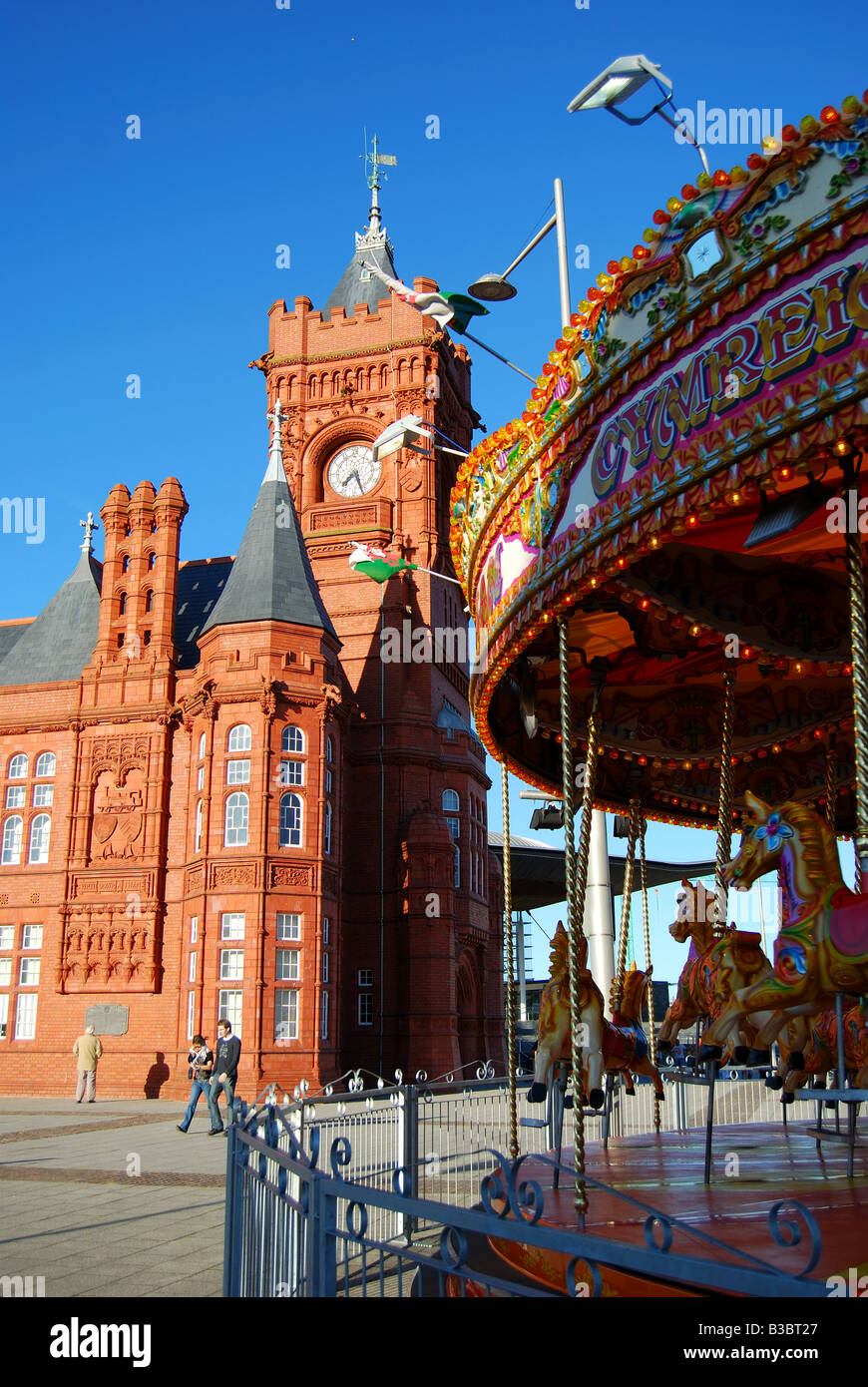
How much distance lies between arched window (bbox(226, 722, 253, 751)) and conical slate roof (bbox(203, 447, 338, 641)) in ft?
9.34

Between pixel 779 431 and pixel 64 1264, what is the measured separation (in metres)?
7.62

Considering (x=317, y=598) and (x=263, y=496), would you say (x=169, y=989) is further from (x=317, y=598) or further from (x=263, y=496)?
(x=263, y=496)

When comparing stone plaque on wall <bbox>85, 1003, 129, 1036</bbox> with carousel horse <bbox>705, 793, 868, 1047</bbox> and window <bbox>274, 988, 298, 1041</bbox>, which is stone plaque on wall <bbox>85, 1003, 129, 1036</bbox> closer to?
window <bbox>274, 988, 298, 1041</bbox>

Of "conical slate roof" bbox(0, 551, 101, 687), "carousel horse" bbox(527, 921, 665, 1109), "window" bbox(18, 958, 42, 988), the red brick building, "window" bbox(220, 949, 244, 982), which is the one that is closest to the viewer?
"carousel horse" bbox(527, 921, 665, 1109)

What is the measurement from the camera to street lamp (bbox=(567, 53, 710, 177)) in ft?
30.5

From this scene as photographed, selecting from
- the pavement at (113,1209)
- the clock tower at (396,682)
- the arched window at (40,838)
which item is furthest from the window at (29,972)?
the pavement at (113,1209)

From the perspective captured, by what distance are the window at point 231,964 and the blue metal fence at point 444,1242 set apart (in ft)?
64.4

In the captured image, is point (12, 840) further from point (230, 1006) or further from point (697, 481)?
point (697, 481)

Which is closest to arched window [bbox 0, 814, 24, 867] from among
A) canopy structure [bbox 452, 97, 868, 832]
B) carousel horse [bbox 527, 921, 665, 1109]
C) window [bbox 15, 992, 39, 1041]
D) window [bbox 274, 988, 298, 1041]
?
window [bbox 15, 992, 39, 1041]

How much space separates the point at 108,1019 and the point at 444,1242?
28927mm

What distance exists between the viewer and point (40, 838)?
3216cm

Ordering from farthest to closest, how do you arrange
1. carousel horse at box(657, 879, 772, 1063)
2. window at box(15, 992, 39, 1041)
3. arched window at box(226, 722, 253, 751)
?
window at box(15, 992, 39, 1041), arched window at box(226, 722, 253, 751), carousel horse at box(657, 879, 772, 1063)

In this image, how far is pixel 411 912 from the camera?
31.9 meters

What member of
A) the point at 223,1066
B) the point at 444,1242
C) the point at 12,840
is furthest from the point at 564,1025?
the point at 12,840
